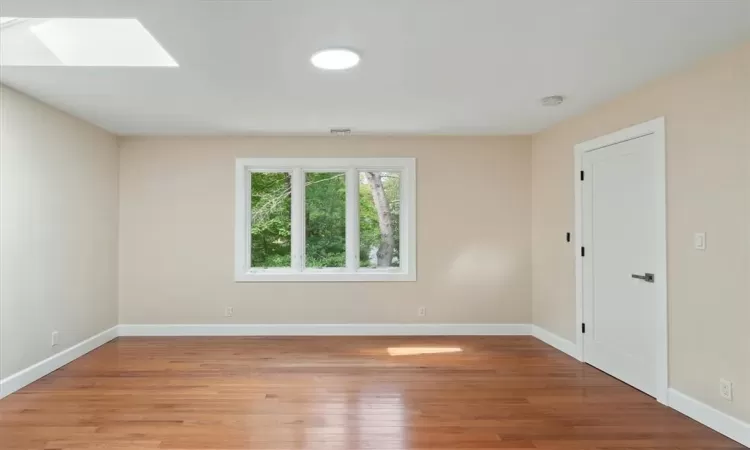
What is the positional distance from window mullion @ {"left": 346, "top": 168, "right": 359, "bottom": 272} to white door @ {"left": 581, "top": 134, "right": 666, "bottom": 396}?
243 centimetres

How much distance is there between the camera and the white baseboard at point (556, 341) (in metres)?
3.96

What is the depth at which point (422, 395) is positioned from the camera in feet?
9.96

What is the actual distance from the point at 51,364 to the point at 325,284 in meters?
2.62

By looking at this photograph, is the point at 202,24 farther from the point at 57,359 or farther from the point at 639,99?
the point at 57,359

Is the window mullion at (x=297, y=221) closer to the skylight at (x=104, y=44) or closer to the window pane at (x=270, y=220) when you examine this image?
the window pane at (x=270, y=220)

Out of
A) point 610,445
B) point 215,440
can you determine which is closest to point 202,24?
point 215,440

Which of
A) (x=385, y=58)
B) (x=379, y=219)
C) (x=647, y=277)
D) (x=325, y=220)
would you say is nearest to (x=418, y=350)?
(x=379, y=219)

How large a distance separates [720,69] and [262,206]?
4.32 meters

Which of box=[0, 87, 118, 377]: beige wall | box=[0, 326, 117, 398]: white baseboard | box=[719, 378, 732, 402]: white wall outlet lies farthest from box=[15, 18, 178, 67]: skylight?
box=[719, 378, 732, 402]: white wall outlet

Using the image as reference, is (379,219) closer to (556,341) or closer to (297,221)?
(297,221)

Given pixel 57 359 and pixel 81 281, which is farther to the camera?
pixel 81 281

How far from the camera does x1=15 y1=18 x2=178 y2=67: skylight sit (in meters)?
2.58

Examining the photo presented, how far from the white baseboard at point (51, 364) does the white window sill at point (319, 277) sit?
1.48 m

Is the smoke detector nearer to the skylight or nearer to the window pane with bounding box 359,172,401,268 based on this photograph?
the window pane with bounding box 359,172,401,268
